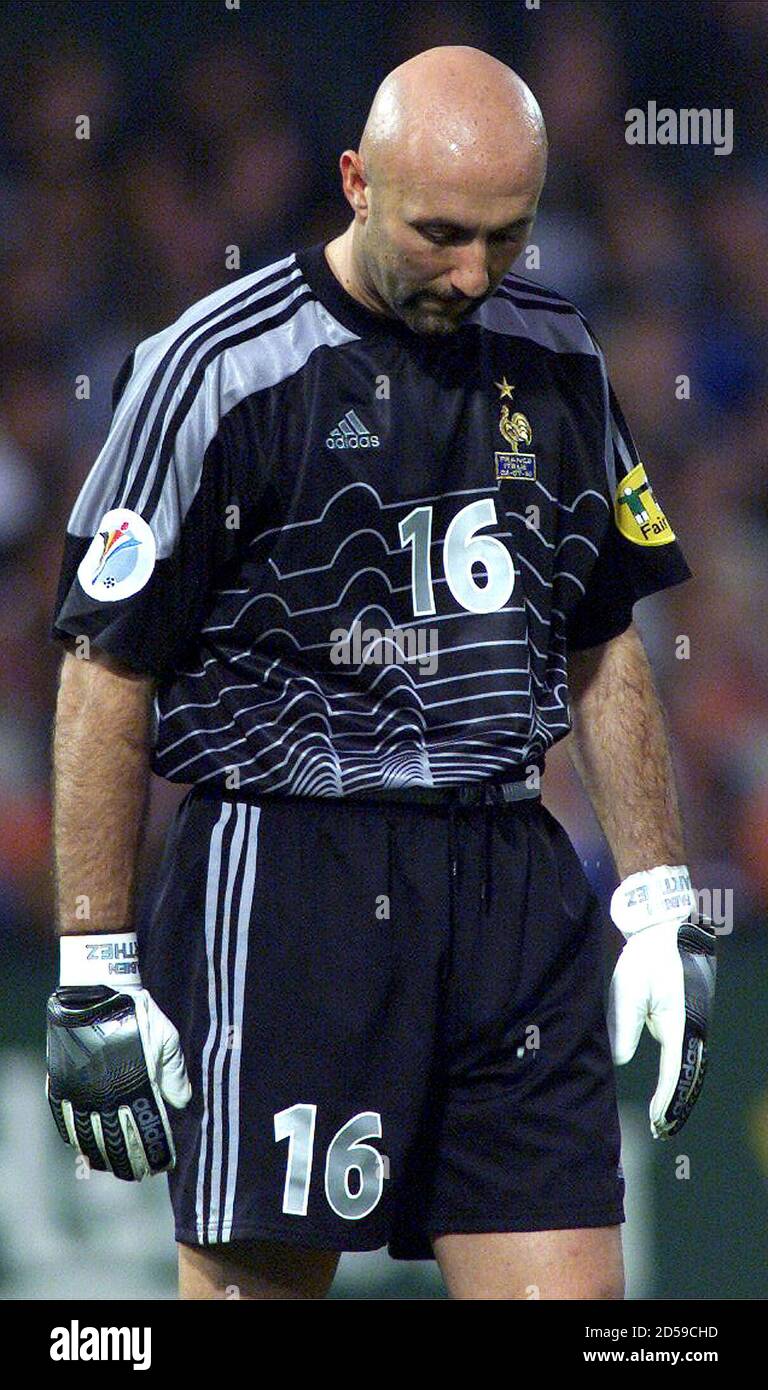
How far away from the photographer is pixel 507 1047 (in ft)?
7.73

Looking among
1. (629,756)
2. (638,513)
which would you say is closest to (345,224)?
(638,513)

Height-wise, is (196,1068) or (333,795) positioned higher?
(333,795)

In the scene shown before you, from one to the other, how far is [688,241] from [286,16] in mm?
1130

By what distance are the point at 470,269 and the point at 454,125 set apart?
6.0 inches

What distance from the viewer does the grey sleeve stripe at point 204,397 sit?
223cm

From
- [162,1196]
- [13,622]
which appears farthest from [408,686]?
[13,622]

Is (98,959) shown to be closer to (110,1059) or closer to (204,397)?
(110,1059)

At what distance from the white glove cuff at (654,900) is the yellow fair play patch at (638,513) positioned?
426 mm

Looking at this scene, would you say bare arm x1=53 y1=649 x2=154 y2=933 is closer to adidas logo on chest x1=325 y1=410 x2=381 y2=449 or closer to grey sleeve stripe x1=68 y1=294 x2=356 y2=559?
grey sleeve stripe x1=68 y1=294 x2=356 y2=559

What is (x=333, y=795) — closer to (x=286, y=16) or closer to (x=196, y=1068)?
(x=196, y=1068)

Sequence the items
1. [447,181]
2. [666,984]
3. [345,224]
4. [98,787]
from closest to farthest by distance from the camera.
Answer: [447,181] → [98,787] → [666,984] → [345,224]

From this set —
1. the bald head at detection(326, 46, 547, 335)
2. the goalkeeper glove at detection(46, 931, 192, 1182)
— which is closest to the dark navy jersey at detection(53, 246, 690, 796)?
the bald head at detection(326, 46, 547, 335)

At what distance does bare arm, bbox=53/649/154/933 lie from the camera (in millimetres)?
2254

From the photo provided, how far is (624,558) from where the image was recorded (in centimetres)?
257
